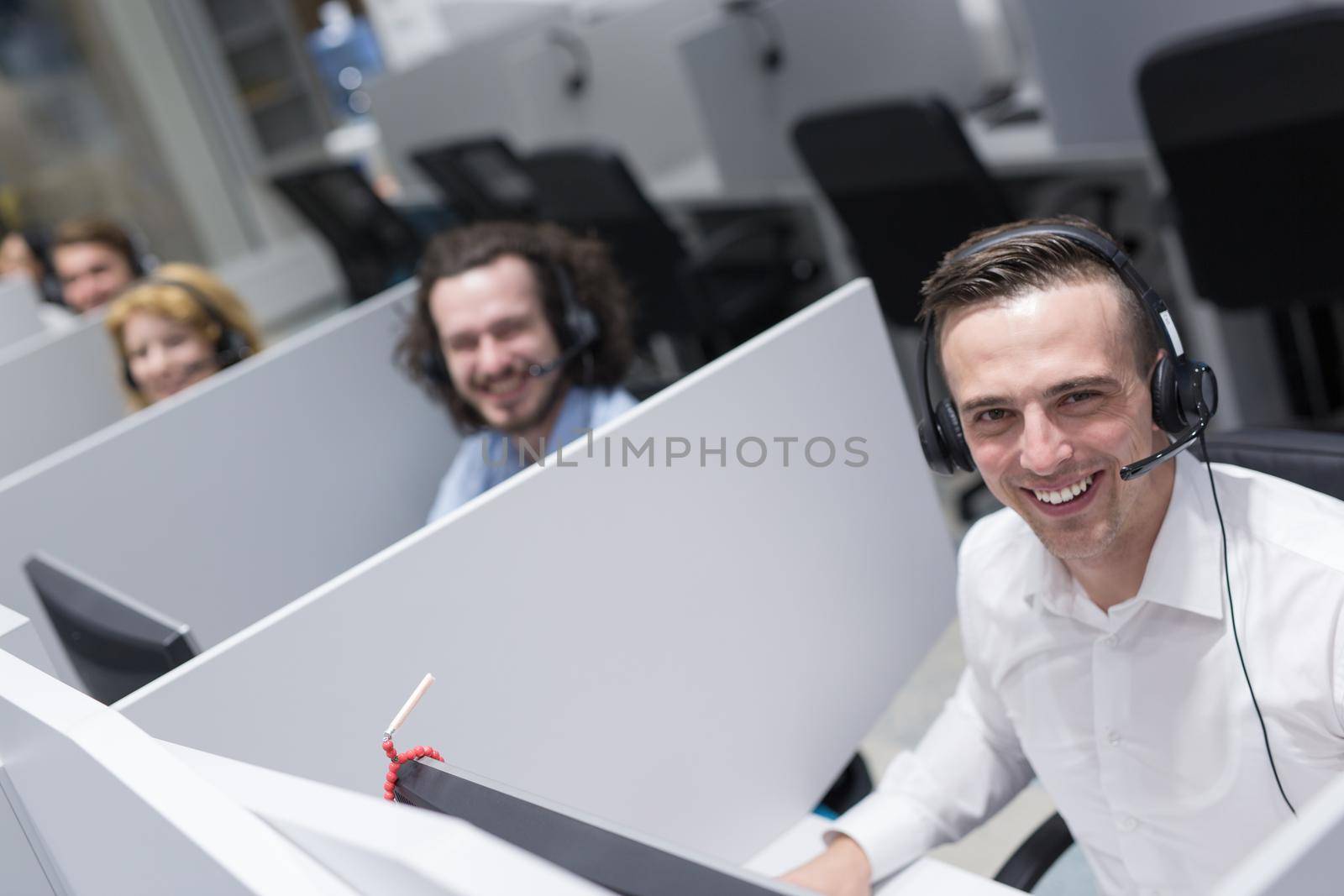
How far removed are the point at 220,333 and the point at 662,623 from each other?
141 cm

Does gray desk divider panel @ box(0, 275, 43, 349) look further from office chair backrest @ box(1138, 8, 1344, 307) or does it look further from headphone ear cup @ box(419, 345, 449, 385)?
office chair backrest @ box(1138, 8, 1344, 307)

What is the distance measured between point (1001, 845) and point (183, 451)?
1263 millimetres

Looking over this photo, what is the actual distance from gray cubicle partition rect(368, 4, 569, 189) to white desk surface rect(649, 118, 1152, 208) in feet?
2.10

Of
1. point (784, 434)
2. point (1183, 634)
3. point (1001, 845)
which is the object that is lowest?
point (1001, 845)

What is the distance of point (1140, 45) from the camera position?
2578 mm

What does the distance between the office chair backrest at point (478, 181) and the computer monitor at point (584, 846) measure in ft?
10.8

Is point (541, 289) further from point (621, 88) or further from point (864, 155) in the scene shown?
point (621, 88)

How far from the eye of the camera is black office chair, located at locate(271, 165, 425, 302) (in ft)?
15.4

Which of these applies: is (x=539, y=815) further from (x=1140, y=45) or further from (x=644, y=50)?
(x=644, y=50)

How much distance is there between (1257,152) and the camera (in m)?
2.01

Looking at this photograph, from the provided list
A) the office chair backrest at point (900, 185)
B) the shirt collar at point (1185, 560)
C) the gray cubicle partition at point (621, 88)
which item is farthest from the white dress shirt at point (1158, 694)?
the gray cubicle partition at point (621, 88)

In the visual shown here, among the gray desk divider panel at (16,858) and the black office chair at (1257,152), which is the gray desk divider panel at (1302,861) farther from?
the black office chair at (1257,152)

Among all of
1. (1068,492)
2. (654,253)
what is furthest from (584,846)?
(654,253)

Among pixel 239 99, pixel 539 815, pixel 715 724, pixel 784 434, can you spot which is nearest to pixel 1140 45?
pixel 784 434
